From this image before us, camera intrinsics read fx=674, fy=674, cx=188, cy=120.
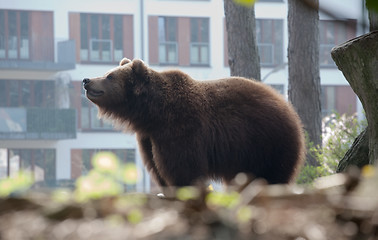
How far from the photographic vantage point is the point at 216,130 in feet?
13.6

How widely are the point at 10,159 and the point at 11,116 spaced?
2.27 m

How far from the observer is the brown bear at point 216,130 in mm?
4094

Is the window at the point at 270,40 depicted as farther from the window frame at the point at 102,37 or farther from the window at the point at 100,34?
the window at the point at 100,34

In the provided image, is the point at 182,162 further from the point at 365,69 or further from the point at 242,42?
the point at 242,42

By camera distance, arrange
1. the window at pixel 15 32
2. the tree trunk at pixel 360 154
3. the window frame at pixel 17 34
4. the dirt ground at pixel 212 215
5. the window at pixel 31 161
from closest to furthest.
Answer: the dirt ground at pixel 212 215
the tree trunk at pixel 360 154
the window at pixel 31 161
the window frame at pixel 17 34
the window at pixel 15 32

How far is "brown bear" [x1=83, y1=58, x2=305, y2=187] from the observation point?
4094mm

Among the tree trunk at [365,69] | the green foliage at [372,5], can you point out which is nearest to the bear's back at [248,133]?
the tree trunk at [365,69]

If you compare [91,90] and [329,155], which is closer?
[91,90]

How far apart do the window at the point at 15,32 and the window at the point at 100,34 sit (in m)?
2.37

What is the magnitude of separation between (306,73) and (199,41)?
20.6 m

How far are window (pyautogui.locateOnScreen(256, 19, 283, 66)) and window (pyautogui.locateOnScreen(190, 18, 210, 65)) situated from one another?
7.79 feet

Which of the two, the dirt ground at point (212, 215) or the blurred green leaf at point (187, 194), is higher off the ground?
the blurred green leaf at point (187, 194)

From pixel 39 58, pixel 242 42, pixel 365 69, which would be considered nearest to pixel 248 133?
pixel 365 69

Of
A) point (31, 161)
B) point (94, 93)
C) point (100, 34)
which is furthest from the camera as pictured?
point (100, 34)
